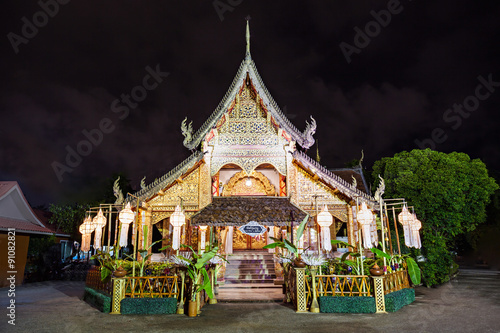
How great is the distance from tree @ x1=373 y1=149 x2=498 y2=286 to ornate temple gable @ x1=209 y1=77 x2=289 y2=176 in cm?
675

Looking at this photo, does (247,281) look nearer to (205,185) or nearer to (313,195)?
(205,185)

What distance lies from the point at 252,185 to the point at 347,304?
31.7ft

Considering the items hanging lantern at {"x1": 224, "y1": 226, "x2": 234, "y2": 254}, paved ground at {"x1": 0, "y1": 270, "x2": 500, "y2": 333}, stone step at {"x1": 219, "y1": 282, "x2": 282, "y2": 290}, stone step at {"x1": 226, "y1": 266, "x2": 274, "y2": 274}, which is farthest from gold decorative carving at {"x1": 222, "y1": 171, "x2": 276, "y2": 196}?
paved ground at {"x1": 0, "y1": 270, "x2": 500, "y2": 333}

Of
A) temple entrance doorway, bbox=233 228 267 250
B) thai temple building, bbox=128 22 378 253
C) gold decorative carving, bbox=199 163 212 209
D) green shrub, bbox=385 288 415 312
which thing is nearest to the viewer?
green shrub, bbox=385 288 415 312

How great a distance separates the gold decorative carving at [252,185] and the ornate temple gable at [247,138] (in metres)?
2.41

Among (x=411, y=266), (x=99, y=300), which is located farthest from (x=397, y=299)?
(x=99, y=300)

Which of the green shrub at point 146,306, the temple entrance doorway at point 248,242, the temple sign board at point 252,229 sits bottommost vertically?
the green shrub at point 146,306

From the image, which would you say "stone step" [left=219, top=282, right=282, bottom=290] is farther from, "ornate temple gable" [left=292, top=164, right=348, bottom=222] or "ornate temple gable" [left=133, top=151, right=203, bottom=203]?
"ornate temple gable" [left=133, top=151, right=203, bottom=203]

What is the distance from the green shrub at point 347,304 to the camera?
7.29 meters

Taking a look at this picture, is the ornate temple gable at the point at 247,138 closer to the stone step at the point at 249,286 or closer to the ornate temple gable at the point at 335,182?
the ornate temple gable at the point at 335,182

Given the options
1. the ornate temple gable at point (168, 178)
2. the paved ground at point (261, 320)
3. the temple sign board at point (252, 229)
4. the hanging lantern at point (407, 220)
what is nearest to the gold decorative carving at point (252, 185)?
the ornate temple gable at point (168, 178)

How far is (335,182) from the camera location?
13.3 m

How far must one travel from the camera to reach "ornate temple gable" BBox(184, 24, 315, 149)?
13938 mm

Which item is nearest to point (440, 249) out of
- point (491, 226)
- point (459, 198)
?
point (459, 198)
